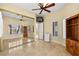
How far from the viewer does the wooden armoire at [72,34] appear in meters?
3.69

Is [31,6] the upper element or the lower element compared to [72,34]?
upper

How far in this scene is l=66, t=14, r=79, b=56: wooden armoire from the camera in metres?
3.69

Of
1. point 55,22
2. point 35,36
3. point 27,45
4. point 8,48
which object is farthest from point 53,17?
point 8,48

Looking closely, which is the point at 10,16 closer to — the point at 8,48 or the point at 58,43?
the point at 8,48

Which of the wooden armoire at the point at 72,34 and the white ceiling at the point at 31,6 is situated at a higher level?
the white ceiling at the point at 31,6

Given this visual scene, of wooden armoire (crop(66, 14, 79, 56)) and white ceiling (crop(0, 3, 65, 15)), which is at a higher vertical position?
white ceiling (crop(0, 3, 65, 15))

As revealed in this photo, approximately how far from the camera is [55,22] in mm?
4336

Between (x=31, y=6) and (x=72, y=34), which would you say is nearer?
(x=31, y=6)

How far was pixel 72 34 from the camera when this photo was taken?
423 centimetres

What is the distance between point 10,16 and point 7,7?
354 millimetres

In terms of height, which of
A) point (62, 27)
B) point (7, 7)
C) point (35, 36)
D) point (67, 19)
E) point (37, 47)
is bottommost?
point (37, 47)

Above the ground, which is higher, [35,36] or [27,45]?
[35,36]

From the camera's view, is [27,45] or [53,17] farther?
[27,45]

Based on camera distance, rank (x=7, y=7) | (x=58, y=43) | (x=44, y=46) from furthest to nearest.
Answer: (x=44, y=46) → (x=58, y=43) → (x=7, y=7)
